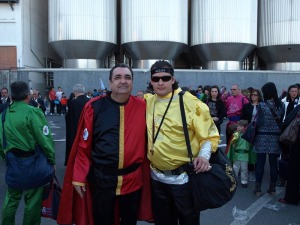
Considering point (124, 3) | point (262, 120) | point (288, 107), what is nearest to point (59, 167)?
point (262, 120)

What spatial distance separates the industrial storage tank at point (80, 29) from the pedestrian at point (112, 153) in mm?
22287

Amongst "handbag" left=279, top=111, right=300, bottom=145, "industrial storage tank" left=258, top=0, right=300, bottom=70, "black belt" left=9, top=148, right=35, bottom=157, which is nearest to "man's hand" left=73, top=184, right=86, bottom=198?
"black belt" left=9, top=148, right=35, bottom=157

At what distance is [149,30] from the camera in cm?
2397

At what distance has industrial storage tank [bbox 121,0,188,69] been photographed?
78.2 ft

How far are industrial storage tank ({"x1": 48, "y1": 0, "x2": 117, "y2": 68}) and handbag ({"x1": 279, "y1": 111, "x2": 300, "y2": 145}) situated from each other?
21.2m

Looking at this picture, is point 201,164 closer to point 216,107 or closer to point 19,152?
point 19,152

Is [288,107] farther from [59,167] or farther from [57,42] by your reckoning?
[57,42]

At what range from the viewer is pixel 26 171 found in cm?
336

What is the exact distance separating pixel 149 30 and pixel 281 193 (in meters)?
20.1

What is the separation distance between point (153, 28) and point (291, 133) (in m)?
20.4

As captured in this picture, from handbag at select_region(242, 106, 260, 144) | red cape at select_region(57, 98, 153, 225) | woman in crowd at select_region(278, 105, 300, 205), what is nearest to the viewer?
red cape at select_region(57, 98, 153, 225)

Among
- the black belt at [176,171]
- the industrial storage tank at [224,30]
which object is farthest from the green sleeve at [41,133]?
the industrial storage tank at [224,30]

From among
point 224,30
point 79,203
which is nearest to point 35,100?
point 79,203

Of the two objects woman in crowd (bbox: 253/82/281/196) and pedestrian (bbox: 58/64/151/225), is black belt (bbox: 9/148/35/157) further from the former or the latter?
woman in crowd (bbox: 253/82/281/196)
